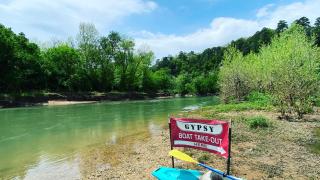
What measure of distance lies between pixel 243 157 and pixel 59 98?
195 feet

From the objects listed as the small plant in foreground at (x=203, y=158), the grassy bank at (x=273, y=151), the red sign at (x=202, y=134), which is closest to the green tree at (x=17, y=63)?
the grassy bank at (x=273, y=151)

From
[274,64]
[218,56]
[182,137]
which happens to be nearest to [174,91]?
[218,56]

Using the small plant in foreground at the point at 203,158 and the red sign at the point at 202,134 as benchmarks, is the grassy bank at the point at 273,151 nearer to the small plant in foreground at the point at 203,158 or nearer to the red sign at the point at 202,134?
the small plant in foreground at the point at 203,158

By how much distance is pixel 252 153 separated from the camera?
12.8 m

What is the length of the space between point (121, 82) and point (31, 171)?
74043mm

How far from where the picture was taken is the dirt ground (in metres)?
10.6

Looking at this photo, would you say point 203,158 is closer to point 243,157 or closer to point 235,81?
point 243,157

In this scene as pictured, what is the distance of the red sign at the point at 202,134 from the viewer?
8.10 m

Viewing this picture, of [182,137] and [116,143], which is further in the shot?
[116,143]

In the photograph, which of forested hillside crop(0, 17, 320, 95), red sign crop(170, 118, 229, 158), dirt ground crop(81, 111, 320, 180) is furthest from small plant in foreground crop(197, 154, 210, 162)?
forested hillside crop(0, 17, 320, 95)

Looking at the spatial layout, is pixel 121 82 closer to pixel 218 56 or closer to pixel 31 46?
pixel 31 46

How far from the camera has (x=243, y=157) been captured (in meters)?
12.2

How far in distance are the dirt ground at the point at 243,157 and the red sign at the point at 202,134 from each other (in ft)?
7.30

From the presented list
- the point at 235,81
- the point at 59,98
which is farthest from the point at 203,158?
the point at 59,98
